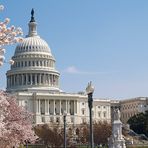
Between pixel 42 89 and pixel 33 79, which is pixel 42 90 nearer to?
pixel 42 89

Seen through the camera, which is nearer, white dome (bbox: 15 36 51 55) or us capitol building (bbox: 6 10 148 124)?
us capitol building (bbox: 6 10 148 124)

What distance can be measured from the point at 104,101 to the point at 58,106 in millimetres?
20070

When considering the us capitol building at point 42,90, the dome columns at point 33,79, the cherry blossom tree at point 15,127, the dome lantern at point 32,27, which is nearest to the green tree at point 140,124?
the us capitol building at point 42,90

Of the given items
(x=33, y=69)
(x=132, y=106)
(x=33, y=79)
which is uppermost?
(x=33, y=69)

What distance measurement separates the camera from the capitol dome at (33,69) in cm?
16562

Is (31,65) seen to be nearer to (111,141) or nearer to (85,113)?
(85,113)

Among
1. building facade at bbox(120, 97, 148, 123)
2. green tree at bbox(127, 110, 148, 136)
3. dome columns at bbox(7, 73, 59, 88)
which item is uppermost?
dome columns at bbox(7, 73, 59, 88)

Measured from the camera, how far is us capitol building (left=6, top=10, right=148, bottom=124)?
525 ft

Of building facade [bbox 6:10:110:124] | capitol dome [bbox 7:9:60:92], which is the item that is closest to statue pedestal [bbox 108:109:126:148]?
building facade [bbox 6:10:110:124]

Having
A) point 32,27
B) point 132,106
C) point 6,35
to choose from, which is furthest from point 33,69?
point 6,35

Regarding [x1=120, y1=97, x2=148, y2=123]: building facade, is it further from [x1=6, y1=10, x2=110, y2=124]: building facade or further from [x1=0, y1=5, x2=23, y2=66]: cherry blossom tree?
[x1=0, y1=5, x2=23, y2=66]: cherry blossom tree

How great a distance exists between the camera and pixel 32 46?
172 meters

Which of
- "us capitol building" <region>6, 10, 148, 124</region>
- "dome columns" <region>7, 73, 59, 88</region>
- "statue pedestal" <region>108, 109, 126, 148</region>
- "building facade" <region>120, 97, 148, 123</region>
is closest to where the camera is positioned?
"statue pedestal" <region>108, 109, 126, 148</region>

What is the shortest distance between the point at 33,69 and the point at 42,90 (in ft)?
26.5
